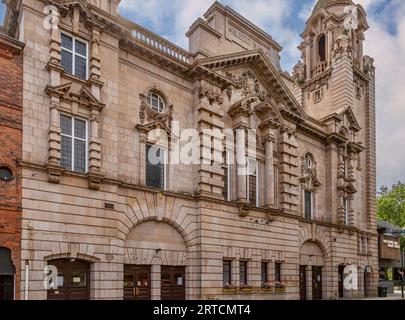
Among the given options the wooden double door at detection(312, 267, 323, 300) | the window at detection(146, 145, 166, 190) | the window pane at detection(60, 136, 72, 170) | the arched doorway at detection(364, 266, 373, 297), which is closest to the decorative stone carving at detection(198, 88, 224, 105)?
the window at detection(146, 145, 166, 190)

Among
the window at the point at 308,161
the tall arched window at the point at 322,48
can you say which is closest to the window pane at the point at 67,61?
the window at the point at 308,161

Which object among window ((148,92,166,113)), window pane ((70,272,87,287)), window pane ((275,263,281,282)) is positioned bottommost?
window pane ((275,263,281,282))

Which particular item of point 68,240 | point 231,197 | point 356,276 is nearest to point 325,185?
point 356,276

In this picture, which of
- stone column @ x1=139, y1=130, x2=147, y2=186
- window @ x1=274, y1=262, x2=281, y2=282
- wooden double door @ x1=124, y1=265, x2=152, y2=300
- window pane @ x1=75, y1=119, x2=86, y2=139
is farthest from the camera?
window @ x1=274, y1=262, x2=281, y2=282

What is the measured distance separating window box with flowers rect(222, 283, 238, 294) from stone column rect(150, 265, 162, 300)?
170 inches

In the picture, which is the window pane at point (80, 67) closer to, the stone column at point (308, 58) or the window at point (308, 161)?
the window at point (308, 161)

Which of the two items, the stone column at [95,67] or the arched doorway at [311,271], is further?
the arched doorway at [311,271]

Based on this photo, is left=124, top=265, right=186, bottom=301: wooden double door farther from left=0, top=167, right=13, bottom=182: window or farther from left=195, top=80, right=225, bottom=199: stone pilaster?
left=0, top=167, right=13, bottom=182: window

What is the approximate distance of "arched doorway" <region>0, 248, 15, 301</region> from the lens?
55.0 ft

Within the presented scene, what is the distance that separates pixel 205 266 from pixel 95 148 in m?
9.26

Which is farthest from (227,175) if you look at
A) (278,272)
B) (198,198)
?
(278,272)

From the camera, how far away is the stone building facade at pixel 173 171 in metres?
19.1

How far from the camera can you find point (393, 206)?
70750 mm

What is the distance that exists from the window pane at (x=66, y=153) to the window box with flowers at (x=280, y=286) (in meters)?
16.5
